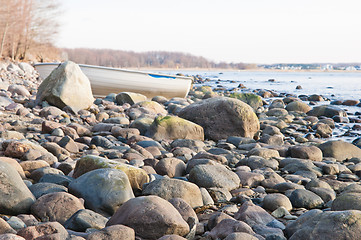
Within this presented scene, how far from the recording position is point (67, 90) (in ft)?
33.1

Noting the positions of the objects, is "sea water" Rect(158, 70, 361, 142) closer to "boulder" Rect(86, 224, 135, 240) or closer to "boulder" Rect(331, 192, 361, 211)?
"boulder" Rect(331, 192, 361, 211)

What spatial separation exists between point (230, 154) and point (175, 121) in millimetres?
1842

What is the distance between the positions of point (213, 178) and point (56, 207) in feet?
6.62

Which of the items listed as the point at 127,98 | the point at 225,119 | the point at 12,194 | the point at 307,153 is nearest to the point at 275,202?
the point at 12,194

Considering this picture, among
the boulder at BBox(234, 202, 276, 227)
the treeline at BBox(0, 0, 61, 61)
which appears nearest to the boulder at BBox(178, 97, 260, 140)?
the boulder at BBox(234, 202, 276, 227)

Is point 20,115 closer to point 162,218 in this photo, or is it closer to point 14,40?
point 162,218

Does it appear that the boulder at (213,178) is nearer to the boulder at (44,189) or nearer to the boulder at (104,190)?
the boulder at (104,190)

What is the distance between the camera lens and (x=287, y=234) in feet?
11.3

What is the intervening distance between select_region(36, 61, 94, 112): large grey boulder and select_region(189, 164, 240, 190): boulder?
19.3ft

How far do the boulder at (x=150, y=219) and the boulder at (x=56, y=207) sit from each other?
0.39 metres

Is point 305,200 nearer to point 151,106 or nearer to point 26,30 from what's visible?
point 151,106

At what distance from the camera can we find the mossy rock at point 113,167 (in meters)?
4.30

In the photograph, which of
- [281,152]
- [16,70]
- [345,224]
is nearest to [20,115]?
[281,152]

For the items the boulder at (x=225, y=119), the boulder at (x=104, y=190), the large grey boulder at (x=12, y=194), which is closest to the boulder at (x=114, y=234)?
the boulder at (x=104, y=190)
